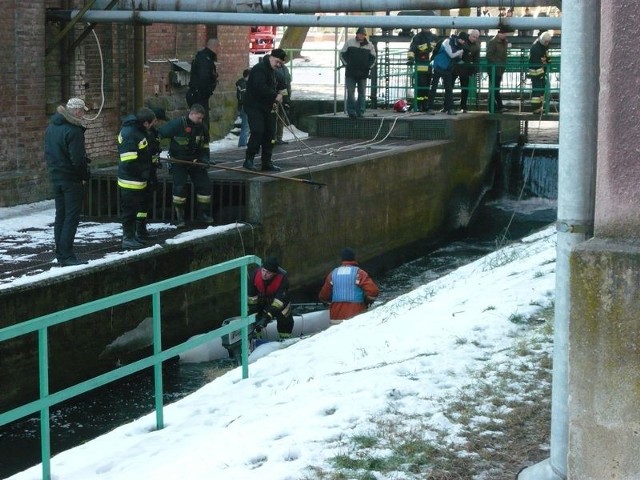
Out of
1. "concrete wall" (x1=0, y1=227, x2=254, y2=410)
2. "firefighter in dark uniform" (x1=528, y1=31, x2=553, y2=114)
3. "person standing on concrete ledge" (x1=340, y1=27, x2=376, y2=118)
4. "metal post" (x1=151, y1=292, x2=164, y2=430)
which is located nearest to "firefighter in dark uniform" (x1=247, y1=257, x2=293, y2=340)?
"concrete wall" (x1=0, y1=227, x2=254, y2=410)

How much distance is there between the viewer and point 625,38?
493 centimetres

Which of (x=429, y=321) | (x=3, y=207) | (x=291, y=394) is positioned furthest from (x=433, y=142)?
(x=291, y=394)

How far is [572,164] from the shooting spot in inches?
210

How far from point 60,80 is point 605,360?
14.5m

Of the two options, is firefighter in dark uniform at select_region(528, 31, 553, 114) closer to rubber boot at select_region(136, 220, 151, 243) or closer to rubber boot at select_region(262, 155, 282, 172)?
rubber boot at select_region(262, 155, 282, 172)

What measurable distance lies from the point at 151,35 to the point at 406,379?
50.0ft

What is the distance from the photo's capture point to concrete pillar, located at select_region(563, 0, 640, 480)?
16.3 feet

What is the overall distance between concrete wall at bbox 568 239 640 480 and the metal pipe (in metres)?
0.22

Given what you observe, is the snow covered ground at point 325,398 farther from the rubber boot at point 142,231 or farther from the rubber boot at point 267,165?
the rubber boot at point 267,165

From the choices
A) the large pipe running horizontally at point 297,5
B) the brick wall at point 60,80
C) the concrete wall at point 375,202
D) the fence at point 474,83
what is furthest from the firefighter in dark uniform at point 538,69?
the large pipe running horizontally at point 297,5

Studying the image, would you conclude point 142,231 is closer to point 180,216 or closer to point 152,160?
point 152,160

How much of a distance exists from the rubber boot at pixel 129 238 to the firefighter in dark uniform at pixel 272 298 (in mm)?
1444

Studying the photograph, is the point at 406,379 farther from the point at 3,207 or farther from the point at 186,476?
the point at 3,207

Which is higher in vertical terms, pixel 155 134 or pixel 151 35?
pixel 151 35
